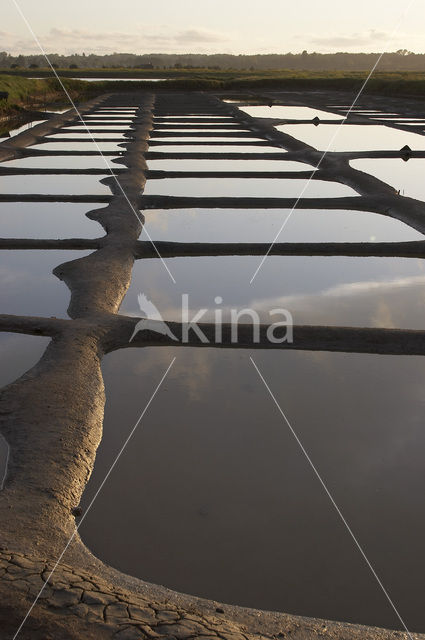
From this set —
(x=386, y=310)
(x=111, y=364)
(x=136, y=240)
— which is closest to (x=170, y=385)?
(x=111, y=364)

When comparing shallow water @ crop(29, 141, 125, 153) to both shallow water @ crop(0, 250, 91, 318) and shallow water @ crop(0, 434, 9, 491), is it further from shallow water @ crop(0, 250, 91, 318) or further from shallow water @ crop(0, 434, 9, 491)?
shallow water @ crop(0, 434, 9, 491)

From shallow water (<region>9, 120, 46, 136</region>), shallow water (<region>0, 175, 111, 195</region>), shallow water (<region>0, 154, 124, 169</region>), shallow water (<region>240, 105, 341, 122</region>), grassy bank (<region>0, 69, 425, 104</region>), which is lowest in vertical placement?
shallow water (<region>0, 175, 111, 195</region>)

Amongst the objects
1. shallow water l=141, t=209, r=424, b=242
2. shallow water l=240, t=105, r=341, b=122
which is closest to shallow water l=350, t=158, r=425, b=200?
shallow water l=141, t=209, r=424, b=242

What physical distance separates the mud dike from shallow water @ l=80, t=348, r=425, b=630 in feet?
0.33

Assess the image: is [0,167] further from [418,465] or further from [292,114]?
[292,114]

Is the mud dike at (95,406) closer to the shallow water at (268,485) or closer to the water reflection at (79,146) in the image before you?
the shallow water at (268,485)

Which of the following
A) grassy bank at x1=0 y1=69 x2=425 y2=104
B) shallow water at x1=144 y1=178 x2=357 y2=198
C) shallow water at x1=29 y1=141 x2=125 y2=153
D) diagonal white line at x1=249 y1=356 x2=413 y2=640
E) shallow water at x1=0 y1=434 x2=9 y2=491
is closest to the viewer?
diagonal white line at x1=249 y1=356 x2=413 y2=640

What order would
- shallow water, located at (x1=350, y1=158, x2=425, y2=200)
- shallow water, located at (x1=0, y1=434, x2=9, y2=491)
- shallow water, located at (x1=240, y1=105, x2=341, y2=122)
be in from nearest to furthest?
shallow water, located at (x1=0, y1=434, x2=9, y2=491), shallow water, located at (x1=350, y1=158, x2=425, y2=200), shallow water, located at (x1=240, y1=105, x2=341, y2=122)

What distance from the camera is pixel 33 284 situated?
18.2 ft

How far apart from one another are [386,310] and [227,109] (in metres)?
18.4

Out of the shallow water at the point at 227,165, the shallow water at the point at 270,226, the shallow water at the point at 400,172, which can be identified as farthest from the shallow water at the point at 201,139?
the shallow water at the point at 270,226

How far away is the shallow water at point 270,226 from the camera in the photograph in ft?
23.2

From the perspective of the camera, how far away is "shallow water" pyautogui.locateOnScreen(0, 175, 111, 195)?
9227mm

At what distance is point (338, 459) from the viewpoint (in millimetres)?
3014
